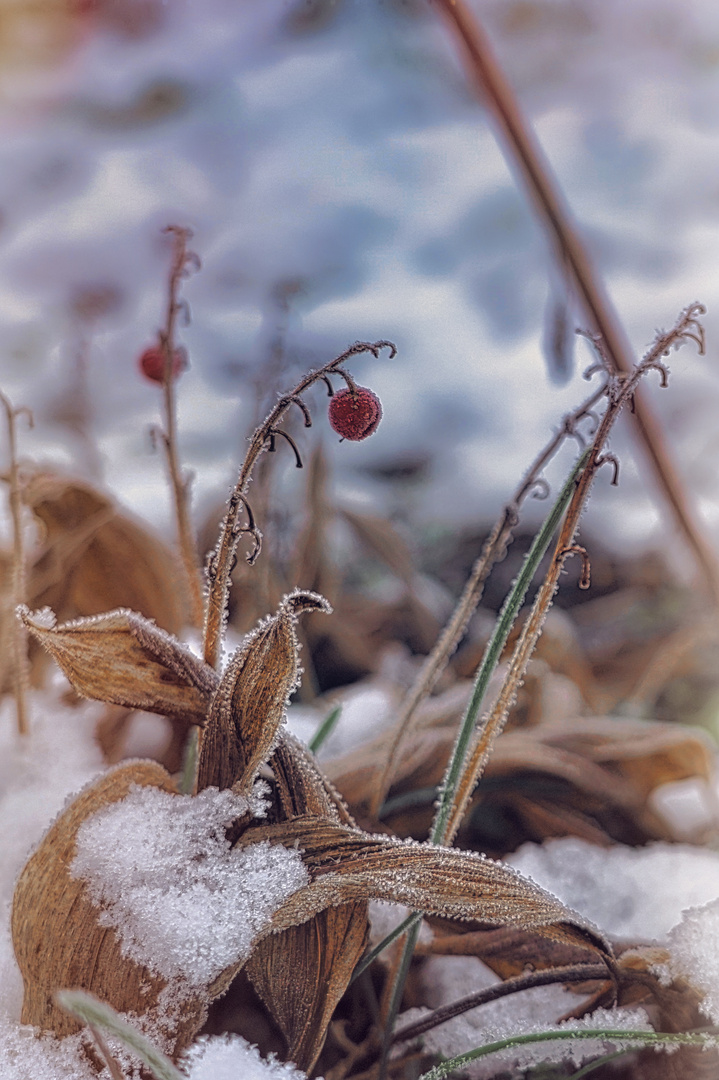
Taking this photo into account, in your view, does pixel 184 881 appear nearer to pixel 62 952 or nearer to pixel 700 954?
pixel 62 952

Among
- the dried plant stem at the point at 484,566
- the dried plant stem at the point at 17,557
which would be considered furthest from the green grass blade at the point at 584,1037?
the dried plant stem at the point at 17,557

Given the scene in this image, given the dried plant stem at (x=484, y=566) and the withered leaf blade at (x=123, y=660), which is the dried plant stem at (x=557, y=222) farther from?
the withered leaf blade at (x=123, y=660)

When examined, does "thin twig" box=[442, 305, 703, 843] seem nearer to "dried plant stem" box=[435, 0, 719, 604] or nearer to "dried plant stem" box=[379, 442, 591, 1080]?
"dried plant stem" box=[379, 442, 591, 1080]

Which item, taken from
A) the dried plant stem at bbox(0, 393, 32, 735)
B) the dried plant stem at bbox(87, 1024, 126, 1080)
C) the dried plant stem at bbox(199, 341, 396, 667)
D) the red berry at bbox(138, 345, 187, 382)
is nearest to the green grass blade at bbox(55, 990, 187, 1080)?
the dried plant stem at bbox(87, 1024, 126, 1080)

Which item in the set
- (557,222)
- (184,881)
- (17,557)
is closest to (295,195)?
(557,222)

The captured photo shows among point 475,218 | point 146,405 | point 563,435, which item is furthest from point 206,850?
point 475,218

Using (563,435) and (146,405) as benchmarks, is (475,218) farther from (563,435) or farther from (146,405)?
(563,435)

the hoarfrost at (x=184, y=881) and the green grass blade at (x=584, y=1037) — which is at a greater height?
the hoarfrost at (x=184, y=881)
